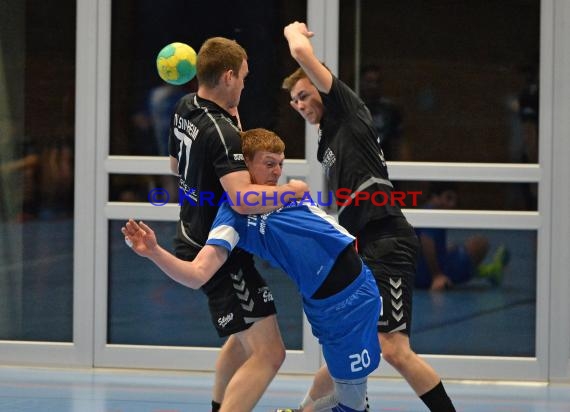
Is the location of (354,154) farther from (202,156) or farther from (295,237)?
(295,237)

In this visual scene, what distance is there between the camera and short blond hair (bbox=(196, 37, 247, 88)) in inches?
212

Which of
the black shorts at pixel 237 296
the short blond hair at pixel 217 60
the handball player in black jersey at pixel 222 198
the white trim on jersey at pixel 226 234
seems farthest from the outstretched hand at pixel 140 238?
the short blond hair at pixel 217 60

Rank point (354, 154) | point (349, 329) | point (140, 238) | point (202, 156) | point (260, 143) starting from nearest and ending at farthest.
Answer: point (140, 238), point (349, 329), point (260, 143), point (202, 156), point (354, 154)

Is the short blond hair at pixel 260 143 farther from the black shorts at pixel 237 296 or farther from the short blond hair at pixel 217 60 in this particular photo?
the black shorts at pixel 237 296

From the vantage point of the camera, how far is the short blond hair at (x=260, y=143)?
5.09 meters

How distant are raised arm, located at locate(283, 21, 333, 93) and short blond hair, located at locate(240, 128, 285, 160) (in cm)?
46

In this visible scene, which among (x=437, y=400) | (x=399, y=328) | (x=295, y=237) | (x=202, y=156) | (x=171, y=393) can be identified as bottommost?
(x=171, y=393)

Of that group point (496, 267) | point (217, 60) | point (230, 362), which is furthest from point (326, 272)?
point (496, 267)

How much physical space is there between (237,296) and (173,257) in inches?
31.6

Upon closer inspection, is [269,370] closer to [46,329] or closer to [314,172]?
[314,172]

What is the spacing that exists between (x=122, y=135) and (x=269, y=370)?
3.13 meters

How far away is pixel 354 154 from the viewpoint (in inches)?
222

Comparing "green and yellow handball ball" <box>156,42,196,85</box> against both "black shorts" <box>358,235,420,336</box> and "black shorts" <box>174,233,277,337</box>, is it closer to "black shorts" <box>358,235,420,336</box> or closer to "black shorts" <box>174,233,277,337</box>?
"black shorts" <box>174,233,277,337</box>

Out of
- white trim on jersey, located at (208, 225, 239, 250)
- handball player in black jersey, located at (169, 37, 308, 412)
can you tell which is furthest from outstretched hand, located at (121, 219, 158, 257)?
handball player in black jersey, located at (169, 37, 308, 412)
